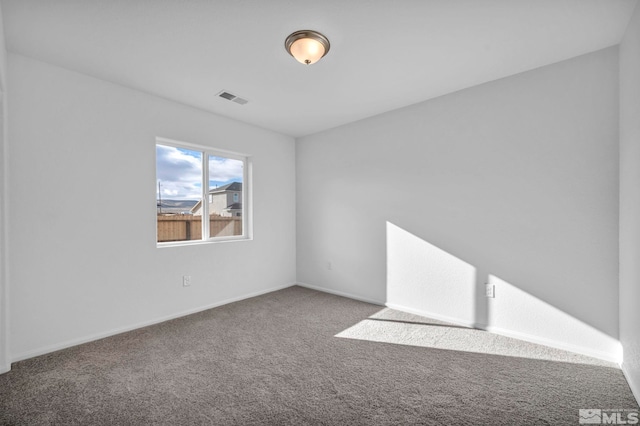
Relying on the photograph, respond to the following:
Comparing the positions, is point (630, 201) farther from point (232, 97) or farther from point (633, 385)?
point (232, 97)

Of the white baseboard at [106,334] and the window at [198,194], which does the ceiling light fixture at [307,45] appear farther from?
the white baseboard at [106,334]

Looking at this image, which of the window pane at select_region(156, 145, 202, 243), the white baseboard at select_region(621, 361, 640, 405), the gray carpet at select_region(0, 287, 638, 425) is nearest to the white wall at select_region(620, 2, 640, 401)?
the white baseboard at select_region(621, 361, 640, 405)

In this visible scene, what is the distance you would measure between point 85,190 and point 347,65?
8.97ft

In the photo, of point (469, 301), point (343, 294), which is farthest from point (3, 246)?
point (469, 301)

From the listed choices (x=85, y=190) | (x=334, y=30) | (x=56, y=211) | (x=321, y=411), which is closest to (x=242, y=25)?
(x=334, y=30)

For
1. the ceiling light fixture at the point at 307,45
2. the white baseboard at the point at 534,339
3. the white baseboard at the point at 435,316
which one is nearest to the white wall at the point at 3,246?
the ceiling light fixture at the point at 307,45

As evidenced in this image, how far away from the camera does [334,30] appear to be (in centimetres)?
207

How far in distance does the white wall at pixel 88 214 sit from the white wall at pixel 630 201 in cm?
394

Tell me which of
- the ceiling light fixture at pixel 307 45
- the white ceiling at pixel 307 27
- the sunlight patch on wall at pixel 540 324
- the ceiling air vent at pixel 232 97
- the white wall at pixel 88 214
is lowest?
the sunlight patch on wall at pixel 540 324

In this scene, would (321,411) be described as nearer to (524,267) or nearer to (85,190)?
(524,267)

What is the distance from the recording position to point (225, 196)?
158 inches

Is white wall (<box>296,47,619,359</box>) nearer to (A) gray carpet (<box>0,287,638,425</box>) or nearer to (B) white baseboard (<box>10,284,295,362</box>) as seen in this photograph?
(A) gray carpet (<box>0,287,638,425</box>)

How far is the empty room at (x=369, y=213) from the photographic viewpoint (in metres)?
1.88

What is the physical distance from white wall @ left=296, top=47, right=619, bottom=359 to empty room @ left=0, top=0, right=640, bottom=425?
0.02 meters
